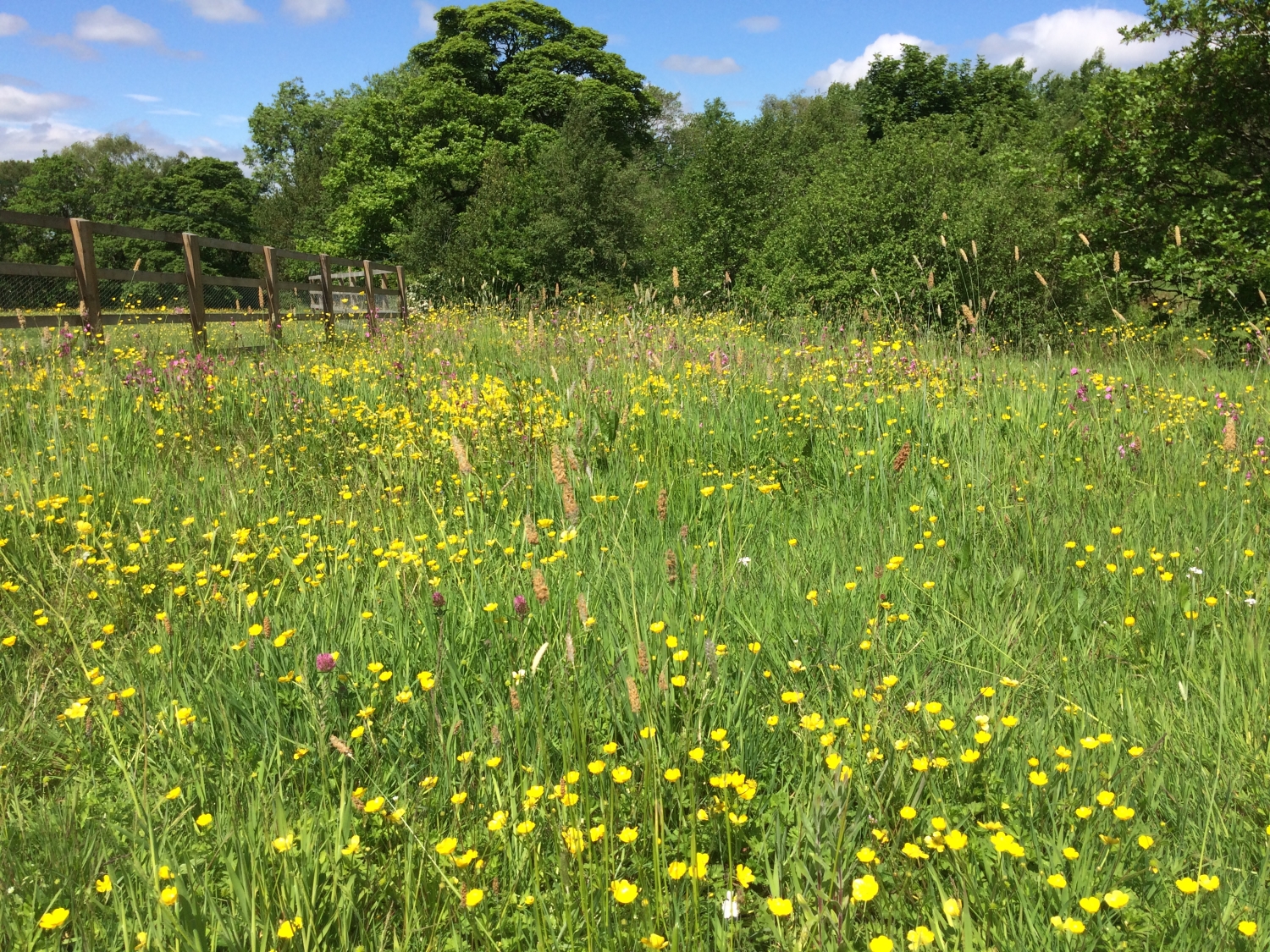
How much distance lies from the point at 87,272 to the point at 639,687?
9.06 metres

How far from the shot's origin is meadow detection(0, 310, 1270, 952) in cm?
133

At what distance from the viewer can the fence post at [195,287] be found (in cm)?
953

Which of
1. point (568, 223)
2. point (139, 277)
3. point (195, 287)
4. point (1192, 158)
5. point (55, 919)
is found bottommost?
point (55, 919)

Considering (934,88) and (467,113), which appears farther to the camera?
(934,88)

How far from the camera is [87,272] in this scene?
816 centimetres

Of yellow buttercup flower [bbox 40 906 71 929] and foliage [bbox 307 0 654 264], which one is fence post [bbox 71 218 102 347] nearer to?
yellow buttercup flower [bbox 40 906 71 929]

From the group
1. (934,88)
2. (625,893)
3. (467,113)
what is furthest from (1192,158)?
(934,88)

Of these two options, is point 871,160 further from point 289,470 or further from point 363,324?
point 289,470

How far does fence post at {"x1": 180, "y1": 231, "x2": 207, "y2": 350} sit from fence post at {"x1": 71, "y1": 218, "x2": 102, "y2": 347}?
1253mm

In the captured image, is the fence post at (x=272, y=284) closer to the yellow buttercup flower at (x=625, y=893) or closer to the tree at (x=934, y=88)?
the yellow buttercup flower at (x=625, y=893)

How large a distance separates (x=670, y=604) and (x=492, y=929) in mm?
1028

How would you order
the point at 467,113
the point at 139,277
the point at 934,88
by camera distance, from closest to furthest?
1. the point at 139,277
2. the point at 467,113
3. the point at 934,88

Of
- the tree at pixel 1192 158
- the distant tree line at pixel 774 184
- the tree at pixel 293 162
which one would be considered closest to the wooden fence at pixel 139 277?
the distant tree line at pixel 774 184

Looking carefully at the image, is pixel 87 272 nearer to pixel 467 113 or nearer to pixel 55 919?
→ pixel 55 919
